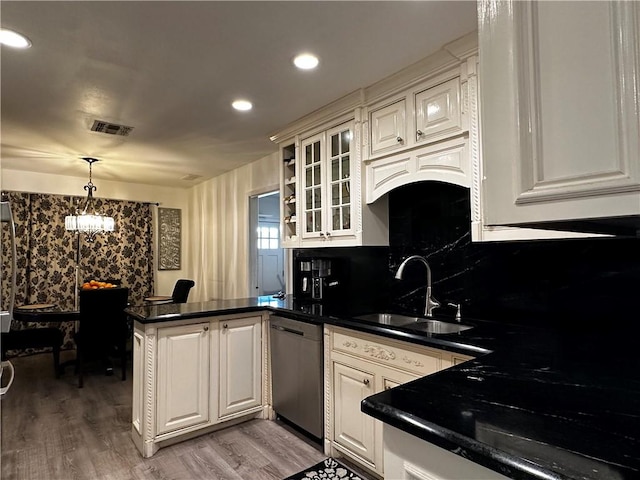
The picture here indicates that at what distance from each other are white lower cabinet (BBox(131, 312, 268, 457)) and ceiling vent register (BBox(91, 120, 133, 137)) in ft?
5.96

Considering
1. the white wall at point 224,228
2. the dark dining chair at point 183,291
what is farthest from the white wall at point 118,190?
the dark dining chair at point 183,291

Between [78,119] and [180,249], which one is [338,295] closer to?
[78,119]

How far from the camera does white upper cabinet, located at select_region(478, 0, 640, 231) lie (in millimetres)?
672

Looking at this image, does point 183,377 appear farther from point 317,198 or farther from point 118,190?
point 118,190

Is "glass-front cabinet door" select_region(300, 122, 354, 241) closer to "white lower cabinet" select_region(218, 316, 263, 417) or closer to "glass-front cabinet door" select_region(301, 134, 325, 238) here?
"glass-front cabinet door" select_region(301, 134, 325, 238)

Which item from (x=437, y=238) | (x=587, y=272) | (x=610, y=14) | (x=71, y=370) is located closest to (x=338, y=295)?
(x=437, y=238)

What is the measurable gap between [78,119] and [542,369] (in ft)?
11.9

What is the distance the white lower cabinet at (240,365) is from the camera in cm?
279

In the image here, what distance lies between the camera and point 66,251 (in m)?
5.40

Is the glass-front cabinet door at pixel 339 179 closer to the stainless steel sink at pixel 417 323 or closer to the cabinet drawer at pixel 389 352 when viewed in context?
the stainless steel sink at pixel 417 323

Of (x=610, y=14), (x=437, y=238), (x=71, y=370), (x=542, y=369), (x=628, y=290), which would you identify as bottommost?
(x=71, y=370)

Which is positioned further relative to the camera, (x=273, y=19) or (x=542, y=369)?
(x=273, y=19)

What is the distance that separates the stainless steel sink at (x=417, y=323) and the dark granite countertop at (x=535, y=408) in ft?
2.17

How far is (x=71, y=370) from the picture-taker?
4410 millimetres
